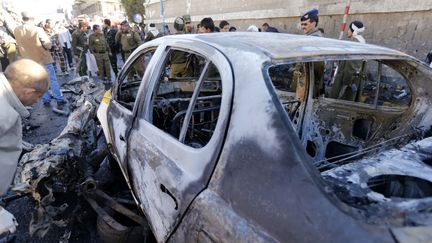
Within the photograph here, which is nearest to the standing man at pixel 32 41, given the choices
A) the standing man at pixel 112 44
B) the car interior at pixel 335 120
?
the standing man at pixel 112 44

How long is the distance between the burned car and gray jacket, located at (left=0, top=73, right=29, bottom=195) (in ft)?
2.21

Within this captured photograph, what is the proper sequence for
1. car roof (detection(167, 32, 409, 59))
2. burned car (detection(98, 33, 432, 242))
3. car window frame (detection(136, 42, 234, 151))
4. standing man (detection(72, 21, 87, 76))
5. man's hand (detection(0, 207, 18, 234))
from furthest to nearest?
standing man (detection(72, 21, 87, 76)) < man's hand (detection(0, 207, 18, 234)) < car roof (detection(167, 32, 409, 59)) < car window frame (detection(136, 42, 234, 151)) < burned car (detection(98, 33, 432, 242))

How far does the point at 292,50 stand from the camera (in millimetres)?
1490

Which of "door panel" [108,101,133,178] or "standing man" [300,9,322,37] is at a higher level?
"standing man" [300,9,322,37]

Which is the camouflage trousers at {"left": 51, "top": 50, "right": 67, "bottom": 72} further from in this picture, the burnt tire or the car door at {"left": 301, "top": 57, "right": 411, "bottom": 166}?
the car door at {"left": 301, "top": 57, "right": 411, "bottom": 166}

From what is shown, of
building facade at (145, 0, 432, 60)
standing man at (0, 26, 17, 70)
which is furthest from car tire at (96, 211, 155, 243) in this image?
building facade at (145, 0, 432, 60)

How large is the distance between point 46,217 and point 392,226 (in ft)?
7.96

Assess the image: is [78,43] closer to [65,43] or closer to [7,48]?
[7,48]

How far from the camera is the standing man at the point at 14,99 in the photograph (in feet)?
5.38

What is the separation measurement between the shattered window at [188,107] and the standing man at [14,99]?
29.1 inches

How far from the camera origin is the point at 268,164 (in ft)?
3.59

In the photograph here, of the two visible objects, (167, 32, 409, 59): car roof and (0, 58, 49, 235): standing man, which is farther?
(0, 58, 49, 235): standing man

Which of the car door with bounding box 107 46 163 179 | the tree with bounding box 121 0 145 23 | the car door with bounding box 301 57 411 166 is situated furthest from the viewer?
the tree with bounding box 121 0 145 23

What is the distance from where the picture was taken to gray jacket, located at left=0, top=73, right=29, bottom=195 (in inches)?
63.2
